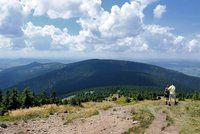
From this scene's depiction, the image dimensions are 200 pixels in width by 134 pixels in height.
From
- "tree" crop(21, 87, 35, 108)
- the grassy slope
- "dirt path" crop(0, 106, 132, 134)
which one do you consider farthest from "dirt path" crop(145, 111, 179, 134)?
"tree" crop(21, 87, 35, 108)

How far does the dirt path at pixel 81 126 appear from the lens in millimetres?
31750

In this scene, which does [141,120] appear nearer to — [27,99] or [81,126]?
[81,126]

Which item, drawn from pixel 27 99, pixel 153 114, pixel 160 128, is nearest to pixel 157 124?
pixel 160 128

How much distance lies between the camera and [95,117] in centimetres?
3803

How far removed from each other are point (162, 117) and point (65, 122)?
10.7m

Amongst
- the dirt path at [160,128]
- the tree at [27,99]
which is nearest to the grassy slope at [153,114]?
the dirt path at [160,128]

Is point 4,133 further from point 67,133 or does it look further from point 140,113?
point 140,113

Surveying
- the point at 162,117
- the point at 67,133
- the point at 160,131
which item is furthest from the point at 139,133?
the point at 162,117

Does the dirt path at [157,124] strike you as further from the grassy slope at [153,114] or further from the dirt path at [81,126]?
the dirt path at [81,126]

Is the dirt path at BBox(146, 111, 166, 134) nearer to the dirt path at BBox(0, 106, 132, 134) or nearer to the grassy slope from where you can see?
the grassy slope

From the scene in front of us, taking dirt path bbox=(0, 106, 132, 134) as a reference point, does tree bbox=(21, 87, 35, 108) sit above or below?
below

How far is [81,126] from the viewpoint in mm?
34000

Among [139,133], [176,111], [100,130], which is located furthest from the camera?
[176,111]

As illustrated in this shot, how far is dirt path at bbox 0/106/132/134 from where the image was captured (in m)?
31.8
